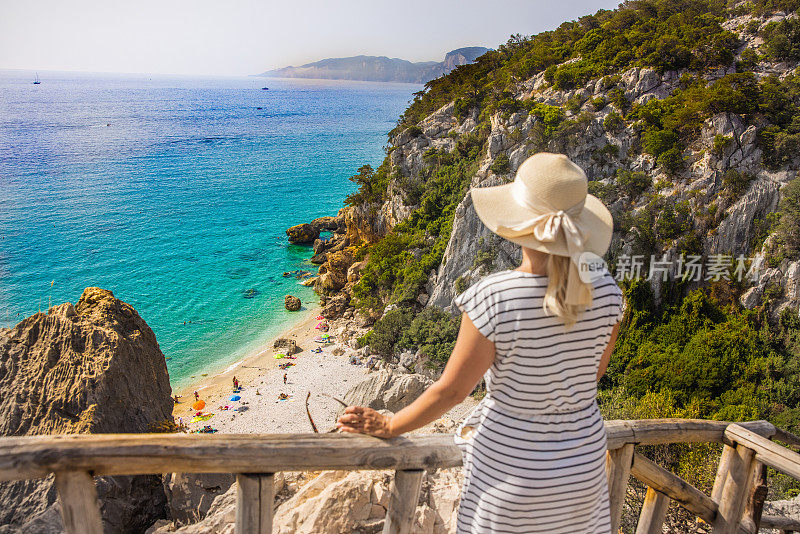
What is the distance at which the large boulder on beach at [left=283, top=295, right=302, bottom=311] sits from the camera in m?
31.5

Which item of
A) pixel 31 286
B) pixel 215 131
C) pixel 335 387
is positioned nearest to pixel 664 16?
pixel 335 387

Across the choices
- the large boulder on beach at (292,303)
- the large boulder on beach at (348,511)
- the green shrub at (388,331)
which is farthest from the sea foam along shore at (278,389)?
the large boulder on beach at (348,511)

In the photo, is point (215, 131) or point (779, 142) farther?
point (215, 131)

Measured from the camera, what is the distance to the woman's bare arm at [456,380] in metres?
1.70

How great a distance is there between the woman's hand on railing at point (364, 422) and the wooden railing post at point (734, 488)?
223 centimetres

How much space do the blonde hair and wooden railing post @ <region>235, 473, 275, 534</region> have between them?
57.2 inches

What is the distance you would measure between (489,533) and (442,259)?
24.8 m

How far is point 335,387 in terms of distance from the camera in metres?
22.5

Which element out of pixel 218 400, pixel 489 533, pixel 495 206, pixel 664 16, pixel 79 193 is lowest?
pixel 218 400

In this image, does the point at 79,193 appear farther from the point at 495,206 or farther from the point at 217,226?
the point at 495,206

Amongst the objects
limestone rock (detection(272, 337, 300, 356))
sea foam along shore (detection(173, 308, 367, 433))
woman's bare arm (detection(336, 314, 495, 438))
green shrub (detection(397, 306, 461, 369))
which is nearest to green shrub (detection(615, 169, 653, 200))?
green shrub (detection(397, 306, 461, 369))

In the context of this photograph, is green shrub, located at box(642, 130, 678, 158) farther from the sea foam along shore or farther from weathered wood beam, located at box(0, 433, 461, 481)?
weathered wood beam, located at box(0, 433, 461, 481)

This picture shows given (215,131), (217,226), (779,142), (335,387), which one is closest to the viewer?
(779,142)

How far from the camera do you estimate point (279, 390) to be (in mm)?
22562
